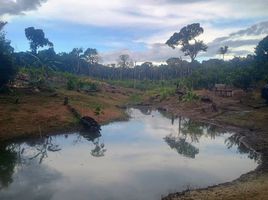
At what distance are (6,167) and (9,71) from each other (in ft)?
87.3

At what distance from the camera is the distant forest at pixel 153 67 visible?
64.0 m

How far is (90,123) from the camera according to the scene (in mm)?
43438

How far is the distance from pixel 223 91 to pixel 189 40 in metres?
38.5

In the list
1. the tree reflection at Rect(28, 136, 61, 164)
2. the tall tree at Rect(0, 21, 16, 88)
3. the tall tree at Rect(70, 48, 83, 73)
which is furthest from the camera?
the tall tree at Rect(70, 48, 83, 73)

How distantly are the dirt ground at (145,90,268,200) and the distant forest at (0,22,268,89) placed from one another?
7015mm

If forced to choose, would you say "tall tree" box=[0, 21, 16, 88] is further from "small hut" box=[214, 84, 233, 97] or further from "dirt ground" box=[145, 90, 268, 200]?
"small hut" box=[214, 84, 233, 97]

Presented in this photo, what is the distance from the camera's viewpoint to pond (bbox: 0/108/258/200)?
21859 millimetres

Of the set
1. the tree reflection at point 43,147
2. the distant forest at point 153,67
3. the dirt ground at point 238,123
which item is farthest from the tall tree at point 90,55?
the tree reflection at point 43,147

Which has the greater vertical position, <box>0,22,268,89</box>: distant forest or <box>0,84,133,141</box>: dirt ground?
<box>0,22,268,89</box>: distant forest

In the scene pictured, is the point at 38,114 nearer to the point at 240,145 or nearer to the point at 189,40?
the point at 240,145

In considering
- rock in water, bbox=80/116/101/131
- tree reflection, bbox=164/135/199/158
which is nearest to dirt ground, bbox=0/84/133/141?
rock in water, bbox=80/116/101/131

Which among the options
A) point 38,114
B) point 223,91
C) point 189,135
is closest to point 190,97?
point 223,91

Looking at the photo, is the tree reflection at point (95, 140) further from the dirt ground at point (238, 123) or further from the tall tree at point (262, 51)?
the tall tree at point (262, 51)

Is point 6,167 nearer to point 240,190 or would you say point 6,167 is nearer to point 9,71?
point 240,190
